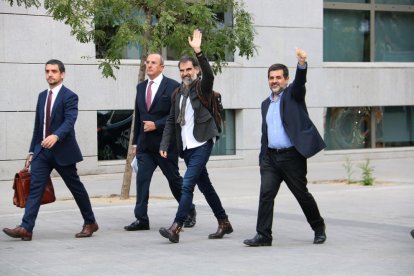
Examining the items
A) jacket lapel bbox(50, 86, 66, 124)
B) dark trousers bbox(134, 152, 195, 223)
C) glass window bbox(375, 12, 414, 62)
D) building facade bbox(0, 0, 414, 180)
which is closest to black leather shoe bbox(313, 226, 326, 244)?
dark trousers bbox(134, 152, 195, 223)

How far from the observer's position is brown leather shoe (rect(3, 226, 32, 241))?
9.91m

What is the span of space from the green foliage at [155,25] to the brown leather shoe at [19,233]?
4.32m

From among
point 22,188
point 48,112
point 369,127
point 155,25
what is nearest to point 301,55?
point 48,112

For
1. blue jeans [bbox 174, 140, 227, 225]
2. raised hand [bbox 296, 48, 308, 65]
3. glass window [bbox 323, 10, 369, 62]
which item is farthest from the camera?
glass window [bbox 323, 10, 369, 62]

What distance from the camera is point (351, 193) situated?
49.6ft

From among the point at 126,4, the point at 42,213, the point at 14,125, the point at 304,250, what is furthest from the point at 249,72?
the point at 304,250

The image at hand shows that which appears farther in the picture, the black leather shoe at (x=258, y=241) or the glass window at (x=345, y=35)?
the glass window at (x=345, y=35)

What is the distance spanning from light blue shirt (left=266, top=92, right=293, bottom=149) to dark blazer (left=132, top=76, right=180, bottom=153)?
1.46 m

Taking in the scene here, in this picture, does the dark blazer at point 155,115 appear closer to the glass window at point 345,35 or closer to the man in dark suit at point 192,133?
the man in dark suit at point 192,133

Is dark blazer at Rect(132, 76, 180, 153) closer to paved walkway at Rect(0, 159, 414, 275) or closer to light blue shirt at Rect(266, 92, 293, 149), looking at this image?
paved walkway at Rect(0, 159, 414, 275)

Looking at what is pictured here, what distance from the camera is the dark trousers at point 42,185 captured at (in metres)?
10.1

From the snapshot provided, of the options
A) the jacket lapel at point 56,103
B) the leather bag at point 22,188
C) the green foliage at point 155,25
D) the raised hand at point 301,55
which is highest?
the green foliage at point 155,25

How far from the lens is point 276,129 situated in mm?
9492

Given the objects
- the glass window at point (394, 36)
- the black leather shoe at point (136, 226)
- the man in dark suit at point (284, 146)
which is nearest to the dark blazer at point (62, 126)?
the black leather shoe at point (136, 226)
